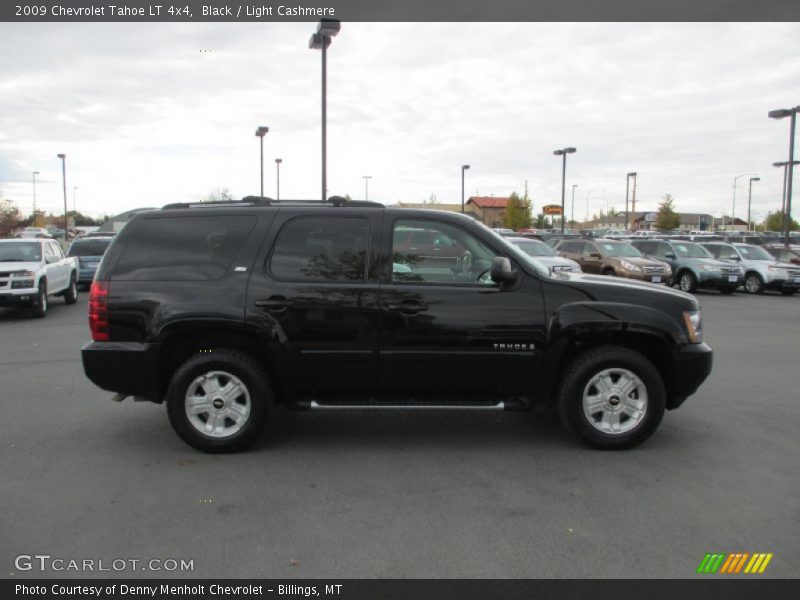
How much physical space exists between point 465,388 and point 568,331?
3.01 ft

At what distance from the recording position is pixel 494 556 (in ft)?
11.8

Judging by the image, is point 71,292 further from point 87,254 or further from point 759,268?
point 759,268

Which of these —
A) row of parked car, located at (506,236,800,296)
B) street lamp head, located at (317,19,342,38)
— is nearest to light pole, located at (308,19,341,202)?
street lamp head, located at (317,19,342,38)

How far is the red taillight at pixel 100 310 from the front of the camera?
527 centimetres

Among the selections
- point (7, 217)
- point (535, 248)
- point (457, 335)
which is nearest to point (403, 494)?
point (457, 335)

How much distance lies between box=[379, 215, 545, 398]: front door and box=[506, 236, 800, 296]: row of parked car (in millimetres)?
14328

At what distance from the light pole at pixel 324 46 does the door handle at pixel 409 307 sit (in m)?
13.4

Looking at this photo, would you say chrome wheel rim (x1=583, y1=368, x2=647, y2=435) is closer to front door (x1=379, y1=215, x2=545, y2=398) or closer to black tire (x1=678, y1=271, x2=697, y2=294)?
front door (x1=379, y1=215, x2=545, y2=398)

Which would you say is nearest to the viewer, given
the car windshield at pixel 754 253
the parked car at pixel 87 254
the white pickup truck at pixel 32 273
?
the white pickup truck at pixel 32 273

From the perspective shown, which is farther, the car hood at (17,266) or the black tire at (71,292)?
the black tire at (71,292)

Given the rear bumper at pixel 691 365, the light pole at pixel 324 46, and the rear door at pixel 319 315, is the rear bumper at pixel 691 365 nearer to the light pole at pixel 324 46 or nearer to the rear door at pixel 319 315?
the rear door at pixel 319 315

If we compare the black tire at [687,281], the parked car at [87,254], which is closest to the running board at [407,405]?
the parked car at [87,254]

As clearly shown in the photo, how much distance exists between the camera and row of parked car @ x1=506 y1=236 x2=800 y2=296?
65.8 feet

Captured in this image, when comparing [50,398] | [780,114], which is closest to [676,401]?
[50,398]
